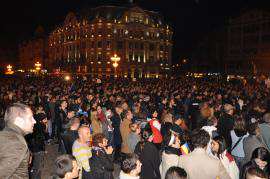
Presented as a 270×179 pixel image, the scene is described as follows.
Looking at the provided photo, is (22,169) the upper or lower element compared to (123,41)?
lower

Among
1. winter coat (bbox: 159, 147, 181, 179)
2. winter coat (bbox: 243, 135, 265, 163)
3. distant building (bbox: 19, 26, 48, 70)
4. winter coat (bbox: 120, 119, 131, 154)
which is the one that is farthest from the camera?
distant building (bbox: 19, 26, 48, 70)

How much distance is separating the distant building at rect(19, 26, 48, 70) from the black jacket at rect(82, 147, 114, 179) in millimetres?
103768

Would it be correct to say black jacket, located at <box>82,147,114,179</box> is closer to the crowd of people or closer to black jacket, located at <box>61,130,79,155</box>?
the crowd of people

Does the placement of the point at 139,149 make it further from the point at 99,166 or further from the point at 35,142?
the point at 35,142

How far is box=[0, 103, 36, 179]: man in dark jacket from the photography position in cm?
291

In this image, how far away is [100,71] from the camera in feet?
247

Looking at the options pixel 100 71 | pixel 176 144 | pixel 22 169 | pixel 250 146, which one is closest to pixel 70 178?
pixel 22 169

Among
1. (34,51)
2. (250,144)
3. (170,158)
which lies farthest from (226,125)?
(34,51)

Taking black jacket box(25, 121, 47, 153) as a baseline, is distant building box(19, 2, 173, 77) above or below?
above

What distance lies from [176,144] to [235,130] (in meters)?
1.82

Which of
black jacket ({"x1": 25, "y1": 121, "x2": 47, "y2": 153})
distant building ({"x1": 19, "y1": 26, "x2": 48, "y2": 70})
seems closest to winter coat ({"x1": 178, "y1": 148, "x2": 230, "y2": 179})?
black jacket ({"x1": 25, "y1": 121, "x2": 47, "y2": 153})

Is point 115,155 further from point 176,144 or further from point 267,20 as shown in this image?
point 267,20

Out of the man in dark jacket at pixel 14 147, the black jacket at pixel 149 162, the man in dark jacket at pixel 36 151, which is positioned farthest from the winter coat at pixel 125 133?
the man in dark jacket at pixel 14 147

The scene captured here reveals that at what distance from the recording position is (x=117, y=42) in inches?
3081
